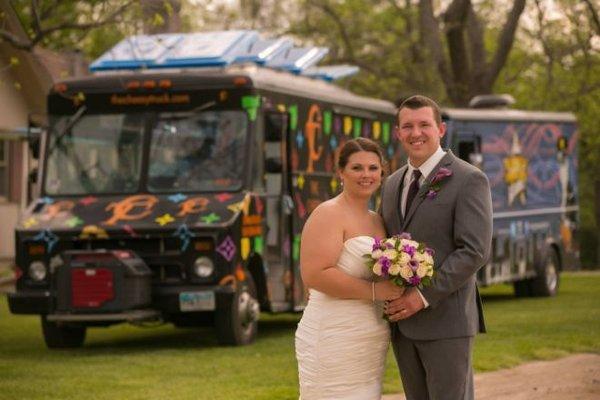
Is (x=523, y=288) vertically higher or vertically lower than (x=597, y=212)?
lower

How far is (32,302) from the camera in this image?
52.0 ft

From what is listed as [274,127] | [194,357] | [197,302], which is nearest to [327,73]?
[274,127]

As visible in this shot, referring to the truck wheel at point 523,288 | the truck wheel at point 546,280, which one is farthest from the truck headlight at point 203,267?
the truck wheel at point 523,288

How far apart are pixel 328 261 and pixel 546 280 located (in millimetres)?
17385

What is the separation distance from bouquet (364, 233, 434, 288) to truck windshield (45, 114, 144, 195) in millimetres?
9664

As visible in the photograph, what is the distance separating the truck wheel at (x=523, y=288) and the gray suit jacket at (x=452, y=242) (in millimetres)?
17491

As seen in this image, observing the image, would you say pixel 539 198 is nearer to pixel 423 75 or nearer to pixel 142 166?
pixel 142 166

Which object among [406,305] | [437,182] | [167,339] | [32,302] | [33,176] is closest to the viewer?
[406,305]

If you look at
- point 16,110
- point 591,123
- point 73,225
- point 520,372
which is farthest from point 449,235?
point 591,123

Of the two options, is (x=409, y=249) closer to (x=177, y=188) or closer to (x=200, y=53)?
(x=177, y=188)

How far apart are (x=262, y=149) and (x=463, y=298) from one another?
31.5ft

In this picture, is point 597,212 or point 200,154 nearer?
point 200,154

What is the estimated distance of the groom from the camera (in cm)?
692

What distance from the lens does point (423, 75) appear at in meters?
37.0
